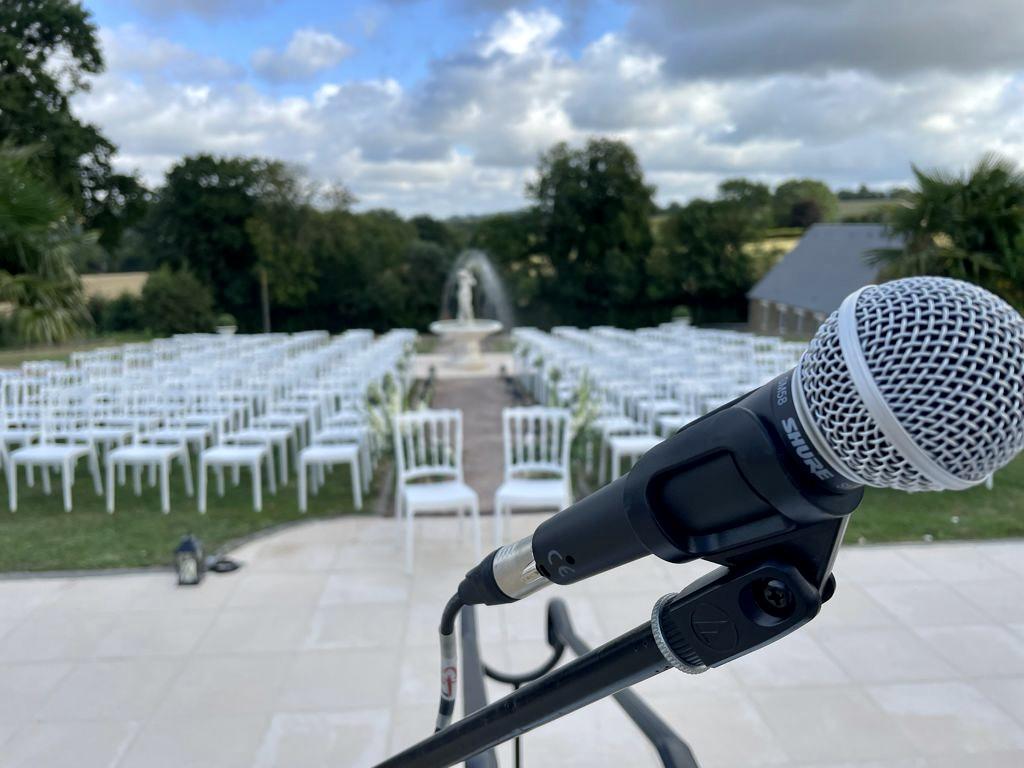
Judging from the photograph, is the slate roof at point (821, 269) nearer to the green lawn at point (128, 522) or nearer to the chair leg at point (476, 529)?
the green lawn at point (128, 522)

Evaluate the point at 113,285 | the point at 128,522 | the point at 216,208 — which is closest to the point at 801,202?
the point at 216,208

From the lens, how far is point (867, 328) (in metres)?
0.59

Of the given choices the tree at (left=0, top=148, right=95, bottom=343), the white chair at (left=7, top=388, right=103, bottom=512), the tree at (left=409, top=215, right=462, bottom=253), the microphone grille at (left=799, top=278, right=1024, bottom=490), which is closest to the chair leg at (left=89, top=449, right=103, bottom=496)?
the white chair at (left=7, top=388, right=103, bottom=512)

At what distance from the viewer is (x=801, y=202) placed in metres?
44.8

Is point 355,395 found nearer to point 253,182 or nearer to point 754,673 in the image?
point 754,673

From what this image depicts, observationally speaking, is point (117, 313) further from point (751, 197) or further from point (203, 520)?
point (751, 197)

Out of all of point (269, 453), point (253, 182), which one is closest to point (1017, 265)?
point (269, 453)

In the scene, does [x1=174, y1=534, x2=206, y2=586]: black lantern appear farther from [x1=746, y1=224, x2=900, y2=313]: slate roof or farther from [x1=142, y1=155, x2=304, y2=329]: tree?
[x1=142, y1=155, x2=304, y2=329]: tree

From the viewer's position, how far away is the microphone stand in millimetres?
640

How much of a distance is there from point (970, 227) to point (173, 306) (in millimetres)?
20014

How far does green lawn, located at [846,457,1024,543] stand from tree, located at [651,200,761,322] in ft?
78.3

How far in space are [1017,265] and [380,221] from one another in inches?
1042

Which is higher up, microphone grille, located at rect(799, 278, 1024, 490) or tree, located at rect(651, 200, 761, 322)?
tree, located at rect(651, 200, 761, 322)

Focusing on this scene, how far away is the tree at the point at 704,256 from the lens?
29.5 m
